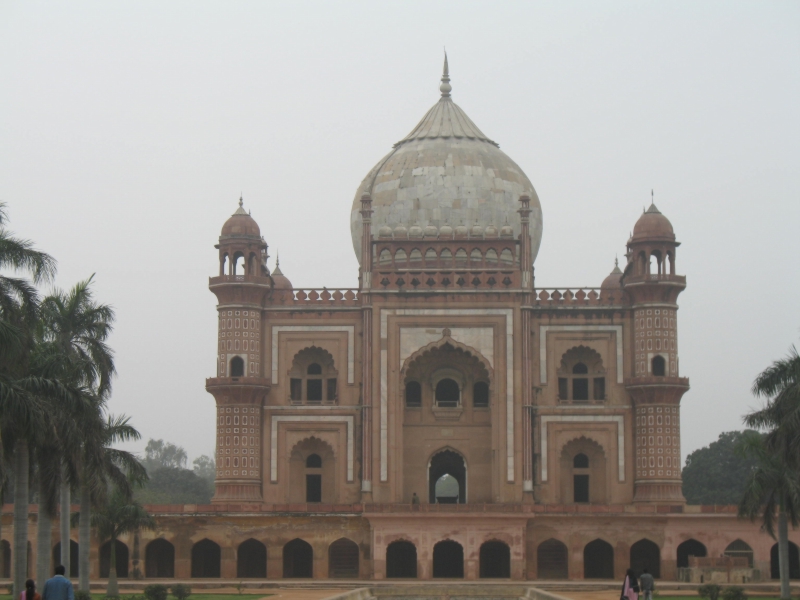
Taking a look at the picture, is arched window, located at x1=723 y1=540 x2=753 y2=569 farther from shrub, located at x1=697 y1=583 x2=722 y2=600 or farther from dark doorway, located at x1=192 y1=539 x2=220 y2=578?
dark doorway, located at x1=192 y1=539 x2=220 y2=578

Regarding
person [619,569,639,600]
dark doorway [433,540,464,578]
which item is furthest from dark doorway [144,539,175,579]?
person [619,569,639,600]

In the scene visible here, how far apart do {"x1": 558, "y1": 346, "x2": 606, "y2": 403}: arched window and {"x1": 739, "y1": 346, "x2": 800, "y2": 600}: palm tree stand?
1165 cm

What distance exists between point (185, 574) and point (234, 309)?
849 centimetres

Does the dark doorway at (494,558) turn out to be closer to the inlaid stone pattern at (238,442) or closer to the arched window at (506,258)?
the inlaid stone pattern at (238,442)

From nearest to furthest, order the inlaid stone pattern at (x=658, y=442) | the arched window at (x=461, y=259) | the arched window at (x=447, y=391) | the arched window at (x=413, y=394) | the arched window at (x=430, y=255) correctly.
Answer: the inlaid stone pattern at (x=658, y=442) → the arched window at (x=413, y=394) → the arched window at (x=447, y=391) → the arched window at (x=430, y=255) → the arched window at (x=461, y=259)

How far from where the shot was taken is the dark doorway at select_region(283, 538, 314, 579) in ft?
138

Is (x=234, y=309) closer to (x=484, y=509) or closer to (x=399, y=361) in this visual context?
(x=399, y=361)

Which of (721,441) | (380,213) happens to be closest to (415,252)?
(380,213)

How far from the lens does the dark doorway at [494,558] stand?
4206 centimetres

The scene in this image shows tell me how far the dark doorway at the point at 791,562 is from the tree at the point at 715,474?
2354cm

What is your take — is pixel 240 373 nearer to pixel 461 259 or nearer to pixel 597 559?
pixel 461 259

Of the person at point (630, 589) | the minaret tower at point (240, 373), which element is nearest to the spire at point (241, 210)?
the minaret tower at point (240, 373)

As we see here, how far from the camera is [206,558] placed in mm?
42688

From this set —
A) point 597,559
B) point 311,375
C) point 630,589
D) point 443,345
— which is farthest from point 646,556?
point 630,589
